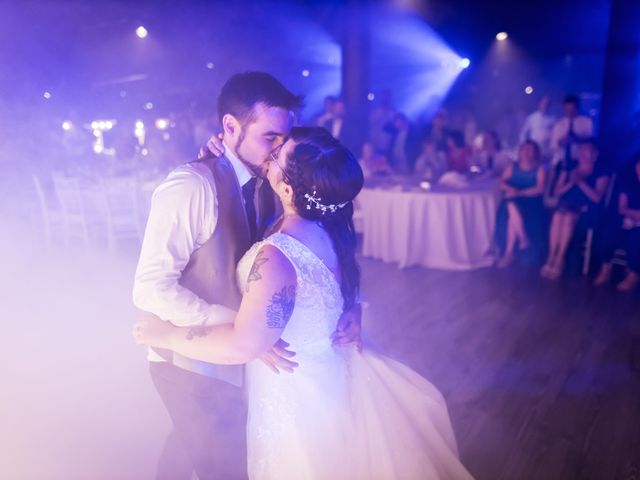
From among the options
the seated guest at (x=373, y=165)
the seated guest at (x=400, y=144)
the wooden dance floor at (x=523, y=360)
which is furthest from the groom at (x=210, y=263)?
the seated guest at (x=400, y=144)

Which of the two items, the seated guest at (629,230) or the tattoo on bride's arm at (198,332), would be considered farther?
the seated guest at (629,230)

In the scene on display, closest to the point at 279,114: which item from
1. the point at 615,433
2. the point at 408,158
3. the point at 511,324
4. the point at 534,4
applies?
the point at 615,433

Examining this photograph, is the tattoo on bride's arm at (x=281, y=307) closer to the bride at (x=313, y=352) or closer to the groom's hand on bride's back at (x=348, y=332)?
the bride at (x=313, y=352)

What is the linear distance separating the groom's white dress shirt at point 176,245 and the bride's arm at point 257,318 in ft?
0.36

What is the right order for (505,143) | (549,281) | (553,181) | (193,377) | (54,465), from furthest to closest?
(505,143)
(553,181)
(549,281)
(54,465)
(193,377)

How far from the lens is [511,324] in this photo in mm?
3818

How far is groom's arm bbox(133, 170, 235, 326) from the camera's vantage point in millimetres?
1431

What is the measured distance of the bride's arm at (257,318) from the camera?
125cm

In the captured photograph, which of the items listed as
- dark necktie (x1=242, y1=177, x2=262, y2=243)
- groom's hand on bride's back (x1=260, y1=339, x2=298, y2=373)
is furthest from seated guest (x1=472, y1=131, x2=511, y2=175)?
groom's hand on bride's back (x1=260, y1=339, x2=298, y2=373)

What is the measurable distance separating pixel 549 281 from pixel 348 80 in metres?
4.39

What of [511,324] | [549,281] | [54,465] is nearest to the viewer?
[54,465]

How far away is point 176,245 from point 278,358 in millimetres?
423

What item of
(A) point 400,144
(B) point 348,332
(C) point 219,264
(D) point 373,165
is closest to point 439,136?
(A) point 400,144

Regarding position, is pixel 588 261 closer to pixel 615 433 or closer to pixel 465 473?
pixel 615 433
